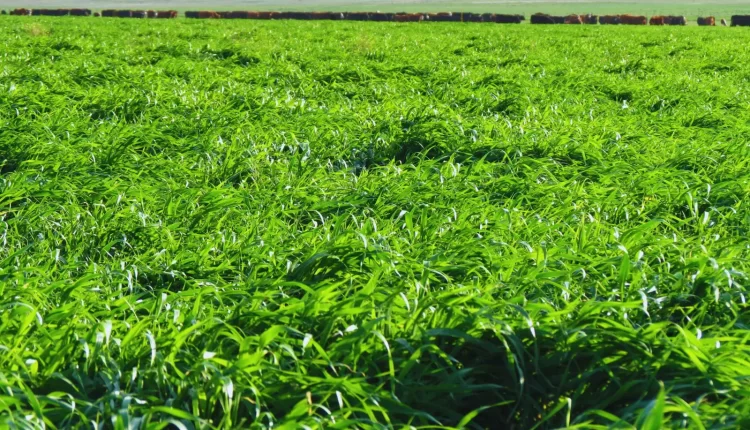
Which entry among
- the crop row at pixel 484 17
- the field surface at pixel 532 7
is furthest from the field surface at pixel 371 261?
the field surface at pixel 532 7

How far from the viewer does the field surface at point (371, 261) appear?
251cm

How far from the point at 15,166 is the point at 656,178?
4.17 metres

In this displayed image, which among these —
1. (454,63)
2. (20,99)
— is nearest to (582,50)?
(454,63)

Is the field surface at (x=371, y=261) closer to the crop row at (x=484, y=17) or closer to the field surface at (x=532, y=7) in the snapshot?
the crop row at (x=484, y=17)

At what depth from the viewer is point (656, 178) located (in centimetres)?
507

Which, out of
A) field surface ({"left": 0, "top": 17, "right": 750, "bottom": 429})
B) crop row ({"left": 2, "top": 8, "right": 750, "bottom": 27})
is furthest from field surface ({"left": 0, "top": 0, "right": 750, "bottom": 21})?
field surface ({"left": 0, "top": 17, "right": 750, "bottom": 429})

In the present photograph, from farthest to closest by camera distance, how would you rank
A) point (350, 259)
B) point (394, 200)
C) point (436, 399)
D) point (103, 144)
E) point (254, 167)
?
point (103, 144) < point (254, 167) < point (394, 200) < point (350, 259) < point (436, 399)

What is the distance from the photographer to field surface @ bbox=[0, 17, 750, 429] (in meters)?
2.51

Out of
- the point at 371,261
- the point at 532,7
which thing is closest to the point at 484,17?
the point at 532,7

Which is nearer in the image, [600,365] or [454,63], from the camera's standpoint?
[600,365]

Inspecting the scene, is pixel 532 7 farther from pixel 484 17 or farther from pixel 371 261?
pixel 371 261

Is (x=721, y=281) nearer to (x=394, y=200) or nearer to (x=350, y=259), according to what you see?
(x=350, y=259)

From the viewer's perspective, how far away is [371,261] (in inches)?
137

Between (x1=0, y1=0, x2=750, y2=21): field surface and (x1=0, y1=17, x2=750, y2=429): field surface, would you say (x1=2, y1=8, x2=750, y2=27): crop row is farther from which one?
(x1=0, y1=17, x2=750, y2=429): field surface
